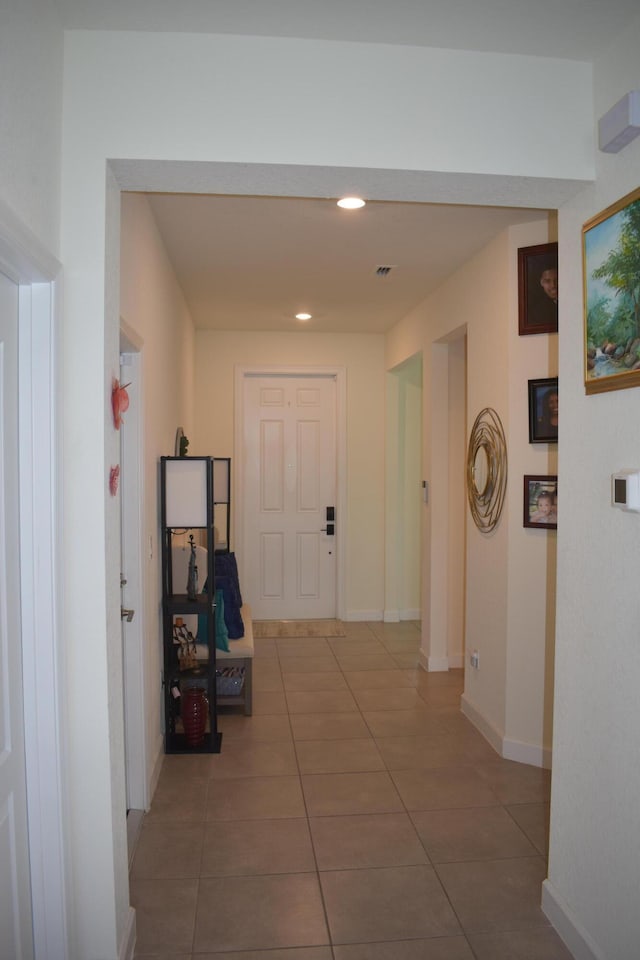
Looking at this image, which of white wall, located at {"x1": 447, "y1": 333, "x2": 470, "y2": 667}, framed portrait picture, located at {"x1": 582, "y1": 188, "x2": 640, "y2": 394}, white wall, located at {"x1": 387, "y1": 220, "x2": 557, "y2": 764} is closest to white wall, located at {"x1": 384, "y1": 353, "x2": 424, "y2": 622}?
white wall, located at {"x1": 447, "y1": 333, "x2": 470, "y2": 667}

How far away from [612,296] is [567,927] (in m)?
1.87

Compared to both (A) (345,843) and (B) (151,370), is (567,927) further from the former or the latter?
(B) (151,370)

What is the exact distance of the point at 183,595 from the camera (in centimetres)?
368

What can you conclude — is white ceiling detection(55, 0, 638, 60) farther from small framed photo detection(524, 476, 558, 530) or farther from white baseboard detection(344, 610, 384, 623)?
white baseboard detection(344, 610, 384, 623)

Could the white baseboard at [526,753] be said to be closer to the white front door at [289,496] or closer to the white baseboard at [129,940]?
the white baseboard at [129,940]

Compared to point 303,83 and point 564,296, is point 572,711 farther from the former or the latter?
point 303,83

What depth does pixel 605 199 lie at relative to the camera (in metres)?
1.97

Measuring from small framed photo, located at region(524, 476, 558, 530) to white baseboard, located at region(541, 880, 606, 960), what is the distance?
1.54 m

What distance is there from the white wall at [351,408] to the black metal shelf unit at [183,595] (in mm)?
2597

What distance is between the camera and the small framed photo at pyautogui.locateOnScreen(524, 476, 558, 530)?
3.33 meters

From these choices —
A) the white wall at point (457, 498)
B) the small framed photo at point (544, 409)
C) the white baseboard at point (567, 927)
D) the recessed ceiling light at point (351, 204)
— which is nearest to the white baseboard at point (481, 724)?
the white wall at point (457, 498)

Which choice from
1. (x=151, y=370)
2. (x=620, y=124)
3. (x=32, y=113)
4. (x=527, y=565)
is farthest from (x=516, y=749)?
(x=32, y=113)

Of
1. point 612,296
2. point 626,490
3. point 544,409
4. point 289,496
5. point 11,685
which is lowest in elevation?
point 11,685

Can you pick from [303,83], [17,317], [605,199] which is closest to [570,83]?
[605,199]
